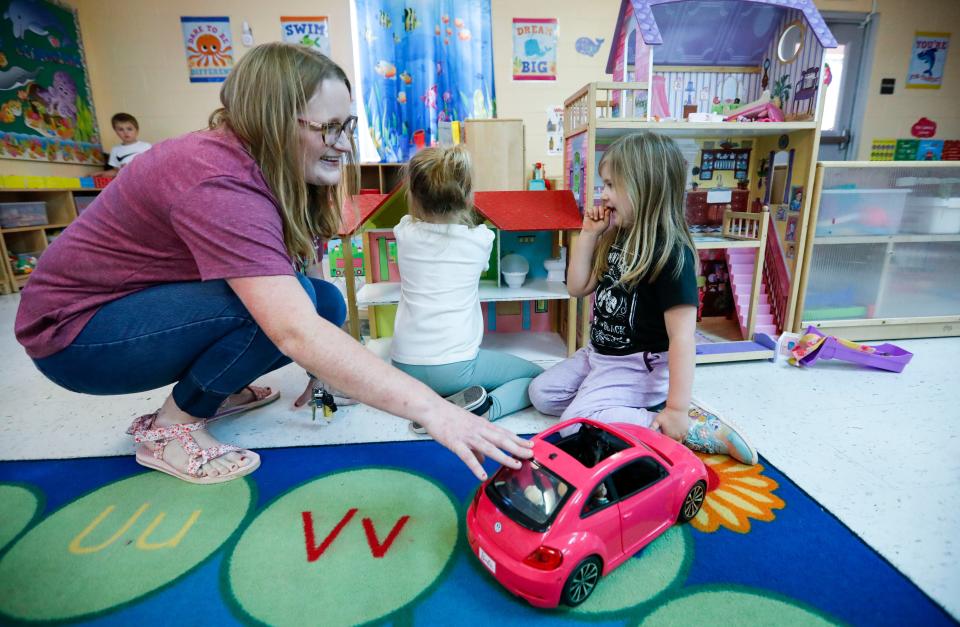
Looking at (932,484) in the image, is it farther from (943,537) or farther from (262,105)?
(262,105)

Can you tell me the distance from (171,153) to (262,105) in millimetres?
173

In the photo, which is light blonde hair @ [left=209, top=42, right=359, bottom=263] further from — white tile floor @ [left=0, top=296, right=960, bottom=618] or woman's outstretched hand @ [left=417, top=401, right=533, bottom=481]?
white tile floor @ [left=0, top=296, right=960, bottom=618]

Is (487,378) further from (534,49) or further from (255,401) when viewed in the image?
(534,49)

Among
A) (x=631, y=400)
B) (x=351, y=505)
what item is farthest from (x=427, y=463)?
(x=631, y=400)

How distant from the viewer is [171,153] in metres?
0.82

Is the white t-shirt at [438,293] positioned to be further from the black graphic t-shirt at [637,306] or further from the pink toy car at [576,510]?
the pink toy car at [576,510]

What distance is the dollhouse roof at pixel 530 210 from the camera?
174cm

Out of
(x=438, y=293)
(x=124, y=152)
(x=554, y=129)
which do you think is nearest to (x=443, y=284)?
(x=438, y=293)

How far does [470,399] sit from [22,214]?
3679 millimetres

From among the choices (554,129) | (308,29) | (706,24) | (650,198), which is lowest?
(650,198)

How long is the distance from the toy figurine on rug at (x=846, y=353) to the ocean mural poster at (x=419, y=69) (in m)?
2.92

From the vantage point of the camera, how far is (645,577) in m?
0.79

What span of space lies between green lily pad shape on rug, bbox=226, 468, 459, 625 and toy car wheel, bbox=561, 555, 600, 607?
8.5 inches

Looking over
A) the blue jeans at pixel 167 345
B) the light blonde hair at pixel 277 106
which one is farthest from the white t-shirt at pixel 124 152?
the light blonde hair at pixel 277 106
